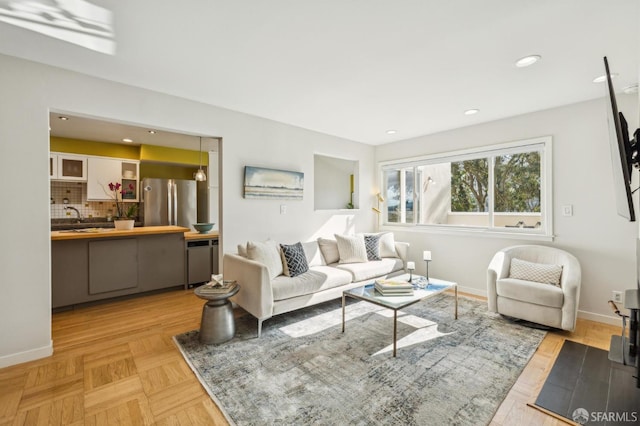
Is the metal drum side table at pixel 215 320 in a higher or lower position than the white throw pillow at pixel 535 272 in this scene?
lower

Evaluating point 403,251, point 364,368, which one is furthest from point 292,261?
point 403,251

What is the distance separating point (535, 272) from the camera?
311cm

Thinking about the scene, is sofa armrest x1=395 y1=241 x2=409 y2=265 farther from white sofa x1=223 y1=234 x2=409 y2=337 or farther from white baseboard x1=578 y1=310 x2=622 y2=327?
white baseboard x1=578 y1=310 x2=622 y2=327

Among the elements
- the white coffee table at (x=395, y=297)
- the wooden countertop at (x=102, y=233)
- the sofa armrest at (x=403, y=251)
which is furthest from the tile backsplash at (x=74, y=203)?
the sofa armrest at (x=403, y=251)

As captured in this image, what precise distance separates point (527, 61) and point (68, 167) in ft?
22.9

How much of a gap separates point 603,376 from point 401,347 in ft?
4.72

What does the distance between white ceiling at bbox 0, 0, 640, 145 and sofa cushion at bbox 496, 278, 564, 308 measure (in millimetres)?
2007

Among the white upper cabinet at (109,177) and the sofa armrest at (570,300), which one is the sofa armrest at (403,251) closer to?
the sofa armrest at (570,300)

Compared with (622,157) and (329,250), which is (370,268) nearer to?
(329,250)

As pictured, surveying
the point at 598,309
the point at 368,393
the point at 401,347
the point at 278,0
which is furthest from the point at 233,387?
the point at 598,309

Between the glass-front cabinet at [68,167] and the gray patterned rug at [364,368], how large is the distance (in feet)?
14.6

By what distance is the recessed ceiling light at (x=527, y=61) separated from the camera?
7.32 feet

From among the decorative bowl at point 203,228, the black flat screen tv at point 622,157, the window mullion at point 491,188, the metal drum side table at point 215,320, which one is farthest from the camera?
the decorative bowl at point 203,228

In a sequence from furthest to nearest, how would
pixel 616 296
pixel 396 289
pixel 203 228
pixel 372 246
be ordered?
pixel 203 228 < pixel 372 246 < pixel 616 296 < pixel 396 289
